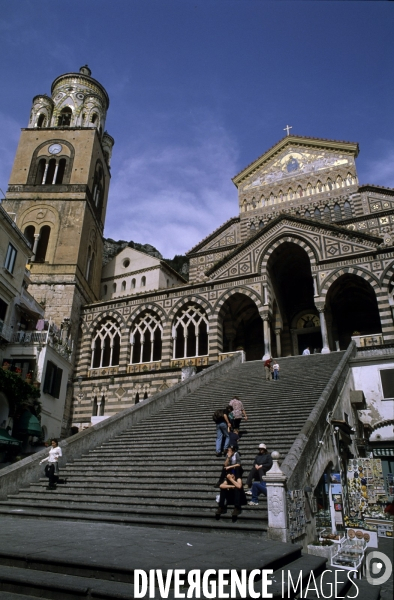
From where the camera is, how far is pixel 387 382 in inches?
715

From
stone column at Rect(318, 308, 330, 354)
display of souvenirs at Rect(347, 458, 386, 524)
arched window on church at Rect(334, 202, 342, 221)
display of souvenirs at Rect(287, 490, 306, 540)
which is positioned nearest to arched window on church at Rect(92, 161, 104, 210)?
arched window on church at Rect(334, 202, 342, 221)

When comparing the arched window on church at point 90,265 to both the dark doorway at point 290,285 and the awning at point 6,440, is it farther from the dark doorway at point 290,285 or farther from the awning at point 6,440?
the awning at point 6,440

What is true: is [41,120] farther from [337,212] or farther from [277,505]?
[277,505]

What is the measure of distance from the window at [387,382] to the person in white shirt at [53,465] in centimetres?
1340

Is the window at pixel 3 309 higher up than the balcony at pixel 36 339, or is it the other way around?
the window at pixel 3 309

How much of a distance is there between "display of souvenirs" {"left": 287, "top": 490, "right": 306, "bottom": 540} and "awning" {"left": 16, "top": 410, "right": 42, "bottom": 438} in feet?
49.3

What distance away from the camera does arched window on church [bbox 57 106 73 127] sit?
129ft

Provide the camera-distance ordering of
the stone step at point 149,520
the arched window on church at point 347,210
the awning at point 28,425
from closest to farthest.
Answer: the stone step at point 149,520
the awning at point 28,425
the arched window on church at point 347,210

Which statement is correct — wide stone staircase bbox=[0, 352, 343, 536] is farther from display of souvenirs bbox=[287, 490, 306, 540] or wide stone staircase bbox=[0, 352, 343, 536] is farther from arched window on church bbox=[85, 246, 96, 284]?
arched window on church bbox=[85, 246, 96, 284]

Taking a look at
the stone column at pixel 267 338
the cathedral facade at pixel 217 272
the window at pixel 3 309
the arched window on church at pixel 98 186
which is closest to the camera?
the window at pixel 3 309

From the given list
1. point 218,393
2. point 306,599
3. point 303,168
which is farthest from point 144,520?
point 303,168

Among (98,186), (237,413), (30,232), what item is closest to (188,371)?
(237,413)

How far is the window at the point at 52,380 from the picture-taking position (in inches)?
892

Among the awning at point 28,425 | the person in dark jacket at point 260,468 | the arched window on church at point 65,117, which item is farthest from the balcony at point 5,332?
the arched window on church at point 65,117
